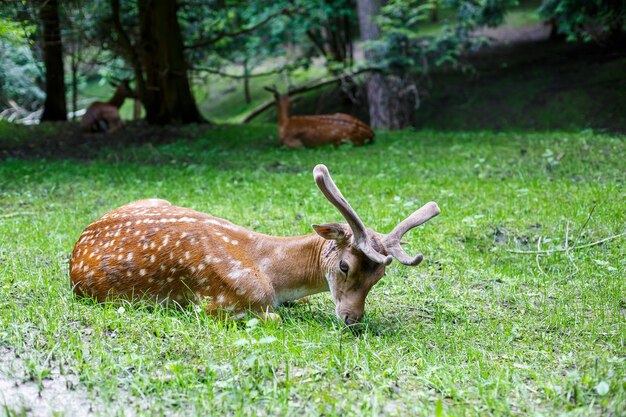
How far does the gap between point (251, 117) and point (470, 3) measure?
1049 cm

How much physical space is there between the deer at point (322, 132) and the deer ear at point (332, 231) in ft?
30.3

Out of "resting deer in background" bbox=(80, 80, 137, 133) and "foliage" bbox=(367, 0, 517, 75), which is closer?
"foliage" bbox=(367, 0, 517, 75)

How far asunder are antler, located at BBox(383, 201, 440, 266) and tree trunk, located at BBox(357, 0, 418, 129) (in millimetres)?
12008

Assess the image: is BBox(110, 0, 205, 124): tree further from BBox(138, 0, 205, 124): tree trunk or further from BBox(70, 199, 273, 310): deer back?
BBox(70, 199, 273, 310): deer back

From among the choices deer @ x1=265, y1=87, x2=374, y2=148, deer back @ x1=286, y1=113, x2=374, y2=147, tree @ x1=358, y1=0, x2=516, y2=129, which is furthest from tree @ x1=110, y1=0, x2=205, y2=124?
tree @ x1=358, y1=0, x2=516, y2=129

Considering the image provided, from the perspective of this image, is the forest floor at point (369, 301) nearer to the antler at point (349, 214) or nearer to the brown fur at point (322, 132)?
the antler at point (349, 214)

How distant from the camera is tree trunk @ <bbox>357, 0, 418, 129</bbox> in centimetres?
1678

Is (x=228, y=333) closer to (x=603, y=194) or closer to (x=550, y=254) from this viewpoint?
(x=550, y=254)

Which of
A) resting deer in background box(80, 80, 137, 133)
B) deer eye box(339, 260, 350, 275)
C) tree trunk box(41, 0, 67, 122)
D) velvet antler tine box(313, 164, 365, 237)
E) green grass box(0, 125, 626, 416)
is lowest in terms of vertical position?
green grass box(0, 125, 626, 416)

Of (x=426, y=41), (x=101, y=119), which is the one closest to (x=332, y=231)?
(x=101, y=119)

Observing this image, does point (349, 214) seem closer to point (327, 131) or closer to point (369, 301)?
point (369, 301)

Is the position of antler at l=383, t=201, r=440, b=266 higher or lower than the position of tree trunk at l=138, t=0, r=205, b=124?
lower

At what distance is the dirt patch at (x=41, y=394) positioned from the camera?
3211mm

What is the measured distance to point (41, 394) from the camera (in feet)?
11.1
